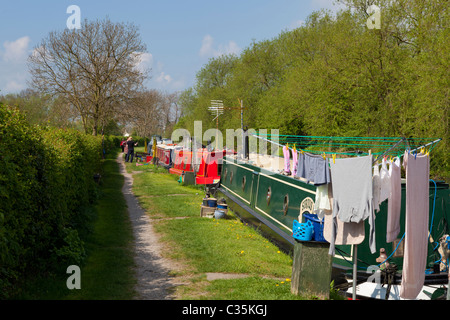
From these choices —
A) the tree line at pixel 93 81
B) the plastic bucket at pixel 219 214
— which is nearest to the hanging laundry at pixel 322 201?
the plastic bucket at pixel 219 214

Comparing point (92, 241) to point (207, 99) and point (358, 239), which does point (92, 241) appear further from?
point (207, 99)

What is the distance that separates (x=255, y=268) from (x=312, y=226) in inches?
72.5

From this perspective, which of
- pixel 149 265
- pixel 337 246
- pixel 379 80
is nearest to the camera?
pixel 337 246

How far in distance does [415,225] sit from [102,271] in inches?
197

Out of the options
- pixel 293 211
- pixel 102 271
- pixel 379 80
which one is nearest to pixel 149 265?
pixel 102 271

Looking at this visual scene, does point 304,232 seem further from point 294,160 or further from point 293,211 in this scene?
point 294,160

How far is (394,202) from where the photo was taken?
6.30m

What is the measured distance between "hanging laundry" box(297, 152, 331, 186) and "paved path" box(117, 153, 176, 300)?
2756 mm

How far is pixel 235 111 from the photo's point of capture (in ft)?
137

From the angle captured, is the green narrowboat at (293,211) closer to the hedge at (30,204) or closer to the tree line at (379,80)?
the hedge at (30,204)

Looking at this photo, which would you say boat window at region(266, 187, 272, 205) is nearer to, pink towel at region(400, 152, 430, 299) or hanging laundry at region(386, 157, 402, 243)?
hanging laundry at region(386, 157, 402, 243)

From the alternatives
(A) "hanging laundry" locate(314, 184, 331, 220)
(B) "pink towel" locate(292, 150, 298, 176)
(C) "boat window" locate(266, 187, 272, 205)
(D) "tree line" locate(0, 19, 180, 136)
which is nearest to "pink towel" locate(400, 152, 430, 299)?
(A) "hanging laundry" locate(314, 184, 331, 220)

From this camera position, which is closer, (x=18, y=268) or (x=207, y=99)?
(x=18, y=268)

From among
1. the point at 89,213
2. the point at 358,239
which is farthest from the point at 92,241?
the point at 358,239
